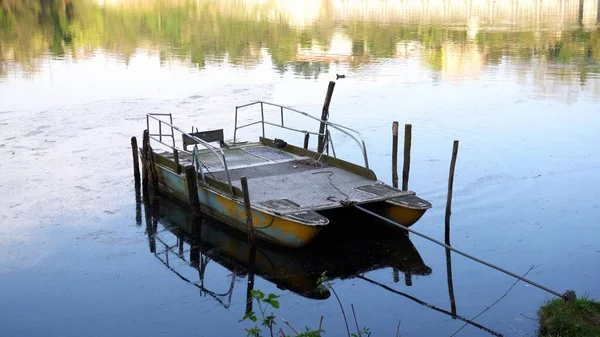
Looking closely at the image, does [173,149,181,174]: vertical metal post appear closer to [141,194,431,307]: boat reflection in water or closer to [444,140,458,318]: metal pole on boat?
[141,194,431,307]: boat reflection in water

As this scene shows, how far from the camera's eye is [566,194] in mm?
17109

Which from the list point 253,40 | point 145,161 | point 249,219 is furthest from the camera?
point 253,40

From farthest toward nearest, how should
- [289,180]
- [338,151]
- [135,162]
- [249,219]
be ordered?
[338,151], [135,162], [289,180], [249,219]

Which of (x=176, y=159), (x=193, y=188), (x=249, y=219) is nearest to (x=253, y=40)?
(x=176, y=159)

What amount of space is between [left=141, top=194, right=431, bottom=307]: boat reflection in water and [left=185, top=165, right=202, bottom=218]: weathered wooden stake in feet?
0.69

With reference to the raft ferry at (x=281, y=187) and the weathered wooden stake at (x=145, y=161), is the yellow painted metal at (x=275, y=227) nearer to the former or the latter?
the raft ferry at (x=281, y=187)

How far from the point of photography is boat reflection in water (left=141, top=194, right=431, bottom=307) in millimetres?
12938

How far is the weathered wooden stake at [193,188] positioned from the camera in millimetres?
14648

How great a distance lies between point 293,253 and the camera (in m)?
13.6

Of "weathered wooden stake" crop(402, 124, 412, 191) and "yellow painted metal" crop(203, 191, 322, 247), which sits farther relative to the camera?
"weathered wooden stake" crop(402, 124, 412, 191)

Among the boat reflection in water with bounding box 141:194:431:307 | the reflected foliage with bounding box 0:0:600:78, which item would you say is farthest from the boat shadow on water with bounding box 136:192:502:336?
the reflected foliage with bounding box 0:0:600:78

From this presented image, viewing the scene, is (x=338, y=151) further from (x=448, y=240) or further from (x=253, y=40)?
(x=253, y=40)

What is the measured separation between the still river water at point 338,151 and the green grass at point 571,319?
0.42 meters

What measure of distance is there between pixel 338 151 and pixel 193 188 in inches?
250
